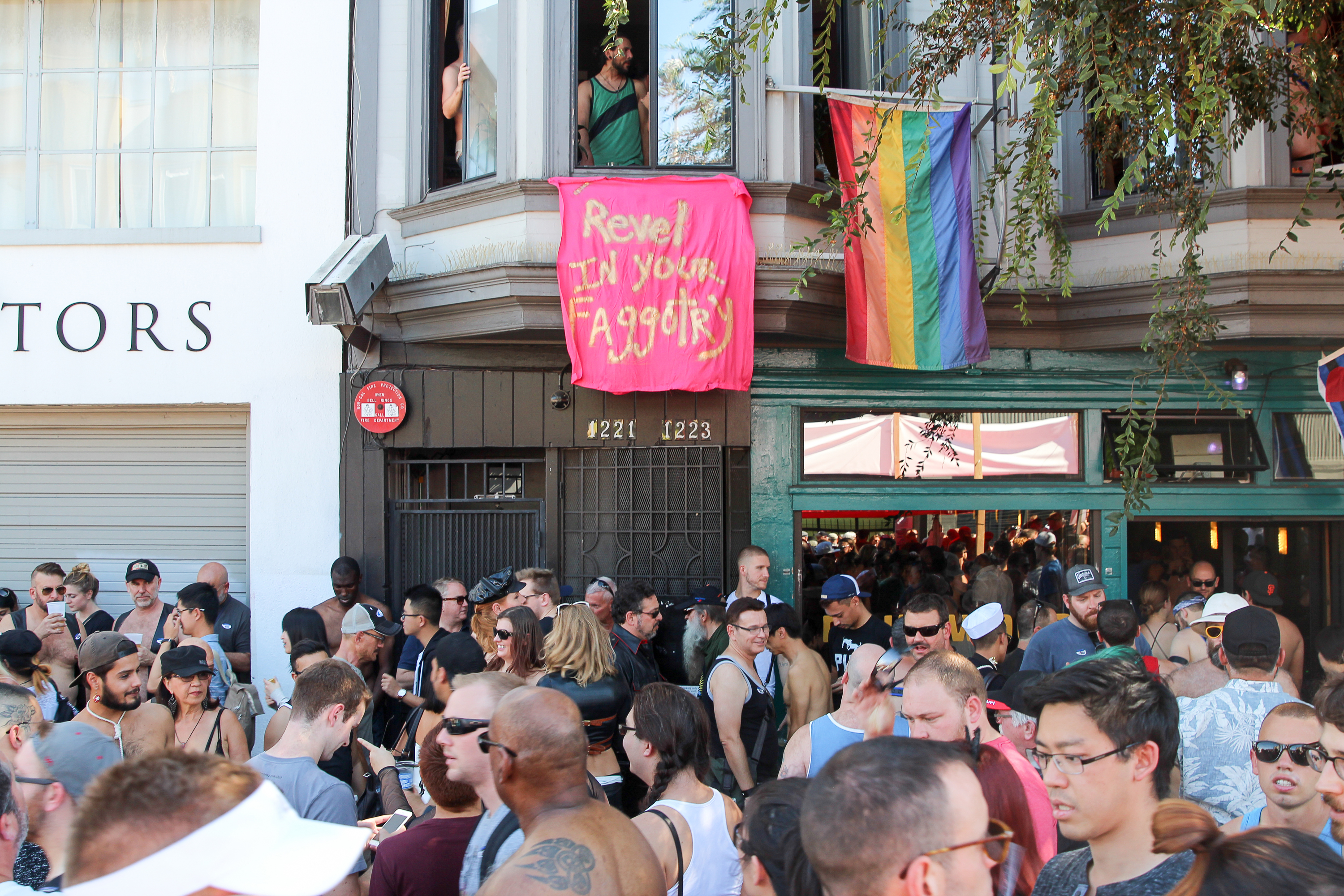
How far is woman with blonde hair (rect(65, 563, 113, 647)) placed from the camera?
7992mm

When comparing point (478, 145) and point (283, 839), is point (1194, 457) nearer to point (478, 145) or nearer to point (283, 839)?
point (478, 145)

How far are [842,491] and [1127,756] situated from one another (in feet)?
20.9

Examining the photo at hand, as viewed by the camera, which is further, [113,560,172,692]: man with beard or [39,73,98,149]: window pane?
[39,73,98,149]: window pane

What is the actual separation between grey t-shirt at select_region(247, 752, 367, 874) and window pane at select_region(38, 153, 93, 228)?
7527 mm

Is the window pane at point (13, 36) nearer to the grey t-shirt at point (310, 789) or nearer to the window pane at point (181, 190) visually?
the window pane at point (181, 190)

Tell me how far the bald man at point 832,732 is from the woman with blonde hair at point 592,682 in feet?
3.21

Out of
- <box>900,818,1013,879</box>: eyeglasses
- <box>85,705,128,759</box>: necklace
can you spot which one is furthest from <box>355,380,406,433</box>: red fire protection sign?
<box>900,818,1013,879</box>: eyeglasses

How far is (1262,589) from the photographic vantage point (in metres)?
8.91

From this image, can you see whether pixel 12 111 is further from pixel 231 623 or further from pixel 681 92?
pixel 681 92

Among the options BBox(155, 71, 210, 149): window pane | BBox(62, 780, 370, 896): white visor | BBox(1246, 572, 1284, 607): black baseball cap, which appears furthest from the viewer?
BBox(155, 71, 210, 149): window pane

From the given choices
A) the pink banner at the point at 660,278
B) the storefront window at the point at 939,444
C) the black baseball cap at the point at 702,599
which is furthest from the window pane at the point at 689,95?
the black baseball cap at the point at 702,599

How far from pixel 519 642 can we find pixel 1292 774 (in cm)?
364

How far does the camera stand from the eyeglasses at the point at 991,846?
2.03 m

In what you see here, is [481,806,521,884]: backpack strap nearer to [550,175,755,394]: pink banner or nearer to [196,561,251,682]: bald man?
[550,175,755,394]: pink banner
